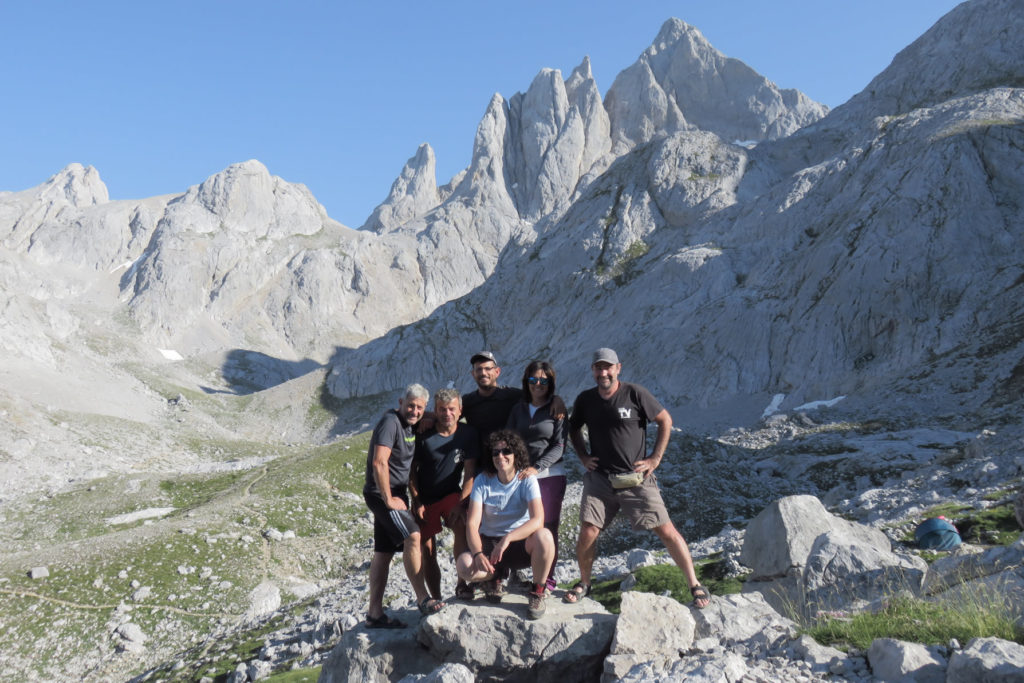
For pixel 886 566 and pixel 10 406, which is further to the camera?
pixel 10 406

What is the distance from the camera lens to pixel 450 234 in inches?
7013

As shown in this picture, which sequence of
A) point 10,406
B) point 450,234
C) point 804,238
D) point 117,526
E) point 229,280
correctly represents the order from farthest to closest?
point 450,234 → point 229,280 → point 804,238 → point 10,406 → point 117,526

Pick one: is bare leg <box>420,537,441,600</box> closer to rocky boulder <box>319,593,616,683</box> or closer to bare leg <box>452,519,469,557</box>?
bare leg <box>452,519,469,557</box>

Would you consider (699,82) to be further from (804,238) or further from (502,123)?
(804,238)

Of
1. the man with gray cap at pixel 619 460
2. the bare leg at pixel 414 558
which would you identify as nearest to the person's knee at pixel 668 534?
the man with gray cap at pixel 619 460

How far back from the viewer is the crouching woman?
365 inches

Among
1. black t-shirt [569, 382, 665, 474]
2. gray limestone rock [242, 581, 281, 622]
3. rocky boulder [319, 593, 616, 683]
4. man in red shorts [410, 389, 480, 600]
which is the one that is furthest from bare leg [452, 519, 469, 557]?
gray limestone rock [242, 581, 281, 622]

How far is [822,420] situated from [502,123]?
549 ft

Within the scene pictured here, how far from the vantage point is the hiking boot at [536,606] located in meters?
9.12

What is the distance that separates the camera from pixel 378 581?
1064 centimetres

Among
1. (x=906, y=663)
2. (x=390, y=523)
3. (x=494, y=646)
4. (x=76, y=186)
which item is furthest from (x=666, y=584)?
(x=76, y=186)

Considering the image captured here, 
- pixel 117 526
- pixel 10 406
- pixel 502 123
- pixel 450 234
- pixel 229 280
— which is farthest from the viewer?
pixel 502 123

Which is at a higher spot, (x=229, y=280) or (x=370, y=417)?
(x=229, y=280)

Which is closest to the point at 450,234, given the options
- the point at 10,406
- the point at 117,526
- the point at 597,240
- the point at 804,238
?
the point at 597,240
